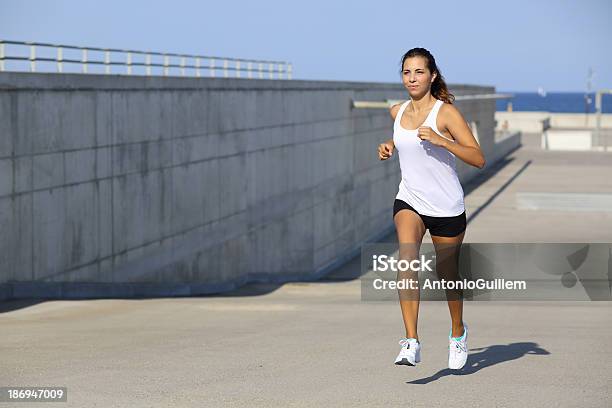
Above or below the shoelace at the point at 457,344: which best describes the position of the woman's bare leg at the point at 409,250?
above

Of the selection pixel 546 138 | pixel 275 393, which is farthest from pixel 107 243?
pixel 546 138

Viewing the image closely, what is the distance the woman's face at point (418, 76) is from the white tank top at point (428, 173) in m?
0.13

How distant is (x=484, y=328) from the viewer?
10.1 metres

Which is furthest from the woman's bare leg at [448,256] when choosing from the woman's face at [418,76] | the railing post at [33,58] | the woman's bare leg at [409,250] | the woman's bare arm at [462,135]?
the railing post at [33,58]

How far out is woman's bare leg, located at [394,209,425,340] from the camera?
6.84 m

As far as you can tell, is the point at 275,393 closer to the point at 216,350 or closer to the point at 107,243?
the point at 216,350

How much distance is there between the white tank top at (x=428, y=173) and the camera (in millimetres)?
6711

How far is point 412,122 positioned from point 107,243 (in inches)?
497

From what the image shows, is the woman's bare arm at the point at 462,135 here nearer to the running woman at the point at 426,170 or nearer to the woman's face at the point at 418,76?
the running woman at the point at 426,170

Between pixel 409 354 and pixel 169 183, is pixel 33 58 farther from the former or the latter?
pixel 409 354

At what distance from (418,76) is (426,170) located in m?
0.55

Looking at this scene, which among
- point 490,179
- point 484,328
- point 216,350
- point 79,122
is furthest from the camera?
point 490,179

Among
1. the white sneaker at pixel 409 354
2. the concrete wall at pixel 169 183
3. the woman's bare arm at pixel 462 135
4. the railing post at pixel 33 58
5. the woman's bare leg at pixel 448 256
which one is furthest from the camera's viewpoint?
the railing post at pixel 33 58
